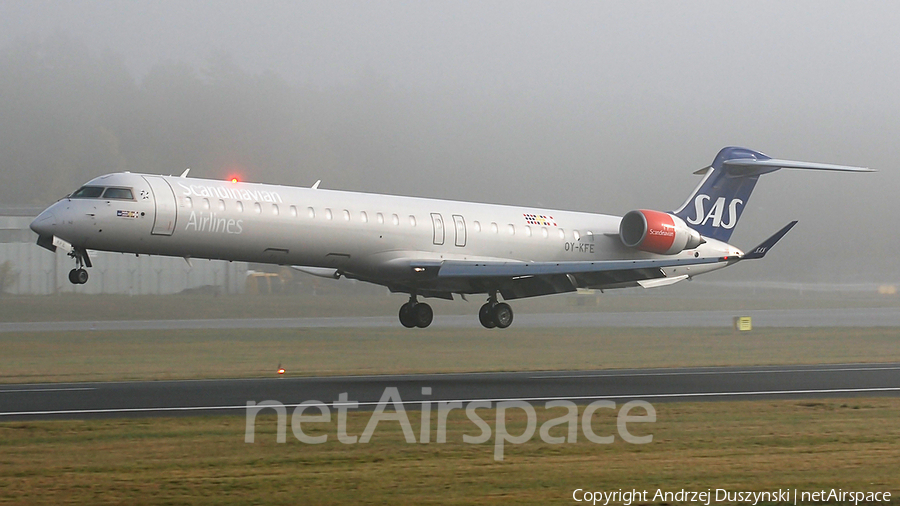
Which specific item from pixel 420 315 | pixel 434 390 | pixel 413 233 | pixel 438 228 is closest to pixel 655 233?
pixel 438 228

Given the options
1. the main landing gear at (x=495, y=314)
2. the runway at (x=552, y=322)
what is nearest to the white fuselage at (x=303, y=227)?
the main landing gear at (x=495, y=314)

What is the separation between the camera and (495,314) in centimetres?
2936

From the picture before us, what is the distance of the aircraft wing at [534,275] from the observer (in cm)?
2725

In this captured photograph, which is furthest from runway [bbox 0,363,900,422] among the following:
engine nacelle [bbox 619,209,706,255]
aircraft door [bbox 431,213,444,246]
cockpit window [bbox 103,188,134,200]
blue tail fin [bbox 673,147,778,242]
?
blue tail fin [bbox 673,147,778,242]

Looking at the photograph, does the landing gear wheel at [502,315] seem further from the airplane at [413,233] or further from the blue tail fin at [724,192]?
the blue tail fin at [724,192]

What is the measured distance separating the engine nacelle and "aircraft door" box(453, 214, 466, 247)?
608cm

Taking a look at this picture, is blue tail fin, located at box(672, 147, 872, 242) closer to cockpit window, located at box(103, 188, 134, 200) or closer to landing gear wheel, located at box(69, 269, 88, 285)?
cockpit window, located at box(103, 188, 134, 200)

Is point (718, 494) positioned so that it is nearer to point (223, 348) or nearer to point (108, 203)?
point (108, 203)

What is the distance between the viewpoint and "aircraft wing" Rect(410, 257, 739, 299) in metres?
27.2

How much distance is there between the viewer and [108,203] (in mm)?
23000

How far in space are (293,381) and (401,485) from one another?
510 inches

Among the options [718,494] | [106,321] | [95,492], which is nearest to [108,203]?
[95,492]

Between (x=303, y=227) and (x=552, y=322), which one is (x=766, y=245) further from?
(x=552, y=322)

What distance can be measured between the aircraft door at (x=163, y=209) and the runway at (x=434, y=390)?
383 cm
